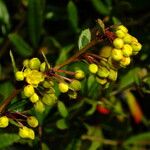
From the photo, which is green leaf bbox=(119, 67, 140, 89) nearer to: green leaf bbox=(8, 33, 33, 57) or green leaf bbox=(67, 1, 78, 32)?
green leaf bbox=(67, 1, 78, 32)

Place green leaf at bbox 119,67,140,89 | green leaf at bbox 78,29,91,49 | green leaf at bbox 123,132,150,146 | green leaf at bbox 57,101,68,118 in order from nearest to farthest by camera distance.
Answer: green leaf at bbox 78,29,91,49 → green leaf at bbox 57,101,68,118 → green leaf at bbox 119,67,140,89 → green leaf at bbox 123,132,150,146

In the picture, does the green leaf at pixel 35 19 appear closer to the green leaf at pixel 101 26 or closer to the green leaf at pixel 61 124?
the green leaf at pixel 61 124

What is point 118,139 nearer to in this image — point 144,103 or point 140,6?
point 144,103

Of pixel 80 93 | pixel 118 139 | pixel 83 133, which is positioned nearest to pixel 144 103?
pixel 118 139

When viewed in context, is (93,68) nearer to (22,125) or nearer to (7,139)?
→ (22,125)

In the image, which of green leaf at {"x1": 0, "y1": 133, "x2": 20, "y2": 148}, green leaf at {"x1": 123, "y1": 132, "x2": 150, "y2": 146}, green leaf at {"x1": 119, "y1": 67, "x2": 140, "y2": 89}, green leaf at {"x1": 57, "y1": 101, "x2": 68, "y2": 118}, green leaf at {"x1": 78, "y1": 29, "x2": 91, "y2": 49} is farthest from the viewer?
green leaf at {"x1": 123, "y1": 132, "x2": 150, "y2": 146}

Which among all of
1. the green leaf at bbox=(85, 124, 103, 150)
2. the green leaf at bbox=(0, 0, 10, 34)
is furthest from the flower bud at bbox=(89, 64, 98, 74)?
the green leaf at bbox=(0, 0, 10, 34)

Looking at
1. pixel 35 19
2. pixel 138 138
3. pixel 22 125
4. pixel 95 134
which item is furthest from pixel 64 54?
pixel 22 125
